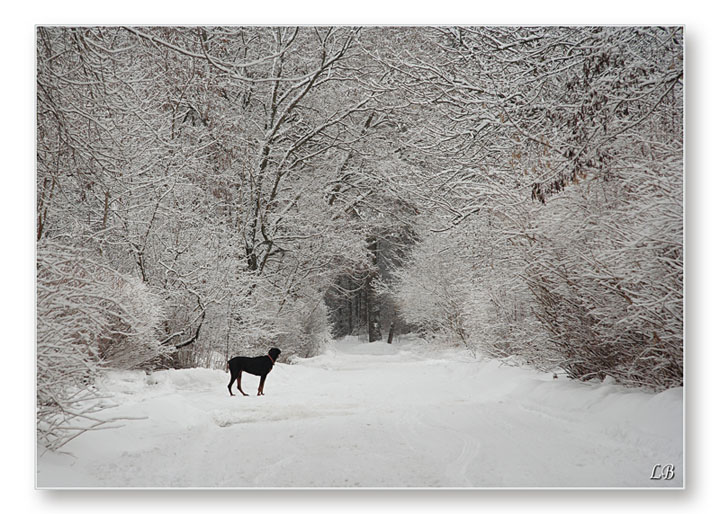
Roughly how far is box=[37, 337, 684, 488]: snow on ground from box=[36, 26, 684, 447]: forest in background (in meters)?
0.37

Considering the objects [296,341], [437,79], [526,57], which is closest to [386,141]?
[437,79]

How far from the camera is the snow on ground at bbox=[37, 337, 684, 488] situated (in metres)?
3.59

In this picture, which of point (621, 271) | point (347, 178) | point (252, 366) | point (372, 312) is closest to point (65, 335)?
point (252, 366)

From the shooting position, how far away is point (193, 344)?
552cm

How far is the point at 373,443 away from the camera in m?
3.82

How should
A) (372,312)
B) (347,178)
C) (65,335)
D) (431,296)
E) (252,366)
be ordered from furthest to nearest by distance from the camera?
(372,312)
(431,296)
(347,178)
(252,366)
(65,335)

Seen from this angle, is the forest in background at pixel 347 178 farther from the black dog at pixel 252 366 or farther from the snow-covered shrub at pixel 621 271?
the black dog at pixel 252 366

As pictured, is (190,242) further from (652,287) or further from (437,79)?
(652,287)

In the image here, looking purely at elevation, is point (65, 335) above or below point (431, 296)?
above

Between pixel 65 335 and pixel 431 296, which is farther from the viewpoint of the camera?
pixel 431 296

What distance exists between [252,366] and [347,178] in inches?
125

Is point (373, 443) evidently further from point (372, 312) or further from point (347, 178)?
point (372, 312)

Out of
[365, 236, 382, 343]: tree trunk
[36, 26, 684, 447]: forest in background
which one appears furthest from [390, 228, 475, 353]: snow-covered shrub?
[36, 26, 684, 447]: forest in background

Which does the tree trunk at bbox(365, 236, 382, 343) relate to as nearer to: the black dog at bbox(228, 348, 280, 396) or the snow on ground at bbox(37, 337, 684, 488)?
the black dog at bbox(228, 348, 280, 396)
